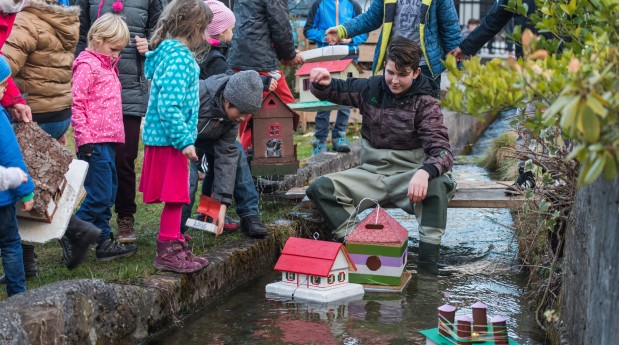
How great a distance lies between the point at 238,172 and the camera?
611 centimetres

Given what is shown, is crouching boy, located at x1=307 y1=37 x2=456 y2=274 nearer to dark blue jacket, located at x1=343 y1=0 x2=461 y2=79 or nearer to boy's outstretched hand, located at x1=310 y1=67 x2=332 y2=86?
boy's outstretched hand, located at x1=310 y1=67 x2=332 y2=86

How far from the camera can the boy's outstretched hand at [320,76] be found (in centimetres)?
619

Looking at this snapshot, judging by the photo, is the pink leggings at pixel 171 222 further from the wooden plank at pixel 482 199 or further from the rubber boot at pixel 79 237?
the wooden plank at pixel 482 199

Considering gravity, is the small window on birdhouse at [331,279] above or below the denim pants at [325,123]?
below

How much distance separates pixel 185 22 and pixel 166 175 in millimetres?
866

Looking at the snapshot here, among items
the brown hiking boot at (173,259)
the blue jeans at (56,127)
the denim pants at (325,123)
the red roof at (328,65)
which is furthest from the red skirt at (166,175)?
the denim pants at (325,123)

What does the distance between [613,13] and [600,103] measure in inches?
39.2

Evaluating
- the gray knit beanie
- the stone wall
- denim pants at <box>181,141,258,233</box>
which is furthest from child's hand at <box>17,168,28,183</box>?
the stone wall

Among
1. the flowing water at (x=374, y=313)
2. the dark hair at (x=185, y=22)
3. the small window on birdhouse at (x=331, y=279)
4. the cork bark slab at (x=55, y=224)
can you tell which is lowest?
the flowing water at (x=374, y=313)

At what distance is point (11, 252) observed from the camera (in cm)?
437

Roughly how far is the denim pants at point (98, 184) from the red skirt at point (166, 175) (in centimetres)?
39

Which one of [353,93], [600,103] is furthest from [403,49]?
[600,103]

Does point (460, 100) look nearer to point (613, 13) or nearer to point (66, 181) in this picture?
point (613, 13)

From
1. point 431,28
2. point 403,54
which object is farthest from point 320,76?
point 431,28
